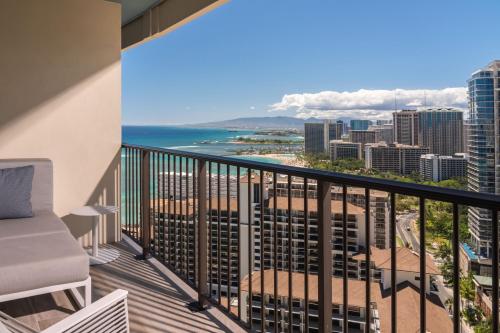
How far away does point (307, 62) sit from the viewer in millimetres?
31938

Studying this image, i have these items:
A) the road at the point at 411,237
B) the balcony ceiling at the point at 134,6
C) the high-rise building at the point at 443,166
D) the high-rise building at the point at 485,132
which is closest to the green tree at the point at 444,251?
the road at the point at 411,237

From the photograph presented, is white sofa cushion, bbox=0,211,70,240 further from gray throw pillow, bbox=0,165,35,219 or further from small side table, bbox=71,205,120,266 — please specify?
small side table, bbox=71,205,120,266

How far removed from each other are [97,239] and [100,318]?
2.30 m

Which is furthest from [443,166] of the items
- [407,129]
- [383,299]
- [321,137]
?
[383,299]

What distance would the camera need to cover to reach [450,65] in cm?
2831

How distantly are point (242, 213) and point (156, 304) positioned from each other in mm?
825

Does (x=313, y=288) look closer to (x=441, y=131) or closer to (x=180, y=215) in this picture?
(x=180, y=215)

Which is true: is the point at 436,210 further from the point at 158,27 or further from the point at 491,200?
the point at 158,27

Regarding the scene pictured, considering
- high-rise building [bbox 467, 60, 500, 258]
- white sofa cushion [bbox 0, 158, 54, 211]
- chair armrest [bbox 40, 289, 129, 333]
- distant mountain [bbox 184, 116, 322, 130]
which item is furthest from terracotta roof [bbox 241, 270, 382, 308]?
distant mountain [bbox 184, 116, 322, 130]

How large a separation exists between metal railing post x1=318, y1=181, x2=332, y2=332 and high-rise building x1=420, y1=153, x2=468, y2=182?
25.4 ft

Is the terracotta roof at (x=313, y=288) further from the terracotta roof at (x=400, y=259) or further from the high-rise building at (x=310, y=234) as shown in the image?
the terracotta roof at (x=400, y=259)

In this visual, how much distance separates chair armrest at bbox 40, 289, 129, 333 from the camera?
122 cm

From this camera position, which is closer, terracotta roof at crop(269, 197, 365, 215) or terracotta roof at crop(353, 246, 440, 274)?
terracotta roof at crop(269, 197, 365, 215)

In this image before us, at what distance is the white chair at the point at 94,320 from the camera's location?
4.00 ft
